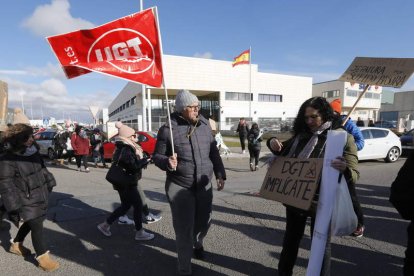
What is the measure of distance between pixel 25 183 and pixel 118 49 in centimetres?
184

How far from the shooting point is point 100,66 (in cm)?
321

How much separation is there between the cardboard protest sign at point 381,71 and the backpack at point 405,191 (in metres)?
1.48

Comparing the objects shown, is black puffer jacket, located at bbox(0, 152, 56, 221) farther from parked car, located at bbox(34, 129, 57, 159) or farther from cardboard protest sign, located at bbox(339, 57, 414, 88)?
parked car, located at bbox(34, 129, 57, 159)

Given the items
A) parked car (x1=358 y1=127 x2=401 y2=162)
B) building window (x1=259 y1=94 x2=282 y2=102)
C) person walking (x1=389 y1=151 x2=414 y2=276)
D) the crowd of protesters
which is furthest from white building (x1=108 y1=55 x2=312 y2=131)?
person walking (x1=389 y1=151 x2=414 y2=276)

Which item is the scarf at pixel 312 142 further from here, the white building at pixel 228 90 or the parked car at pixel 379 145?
the white building at pixel 228 90

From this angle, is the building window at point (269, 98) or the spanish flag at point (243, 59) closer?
the spanish flag at point (243, 59)

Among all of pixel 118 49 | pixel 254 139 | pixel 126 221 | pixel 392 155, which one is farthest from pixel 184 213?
pixel 392 155

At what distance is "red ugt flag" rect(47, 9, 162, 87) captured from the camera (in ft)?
10.2

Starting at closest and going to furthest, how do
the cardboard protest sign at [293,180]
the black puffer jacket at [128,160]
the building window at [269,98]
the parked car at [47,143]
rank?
the cardboard protest sign at [293,180] < the black puffer jacket at [128,160] < the parked car at [47,143] < the building window at [269,98]

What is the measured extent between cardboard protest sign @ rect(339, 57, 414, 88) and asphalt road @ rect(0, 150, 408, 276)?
2.14m

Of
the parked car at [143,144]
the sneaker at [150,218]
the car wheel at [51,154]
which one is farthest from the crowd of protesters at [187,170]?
the car wheel at [51,154]

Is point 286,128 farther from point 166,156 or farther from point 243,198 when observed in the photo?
point 166,156

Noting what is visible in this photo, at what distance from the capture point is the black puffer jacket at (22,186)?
10.6 ft

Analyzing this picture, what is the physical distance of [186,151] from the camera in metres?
3.08
